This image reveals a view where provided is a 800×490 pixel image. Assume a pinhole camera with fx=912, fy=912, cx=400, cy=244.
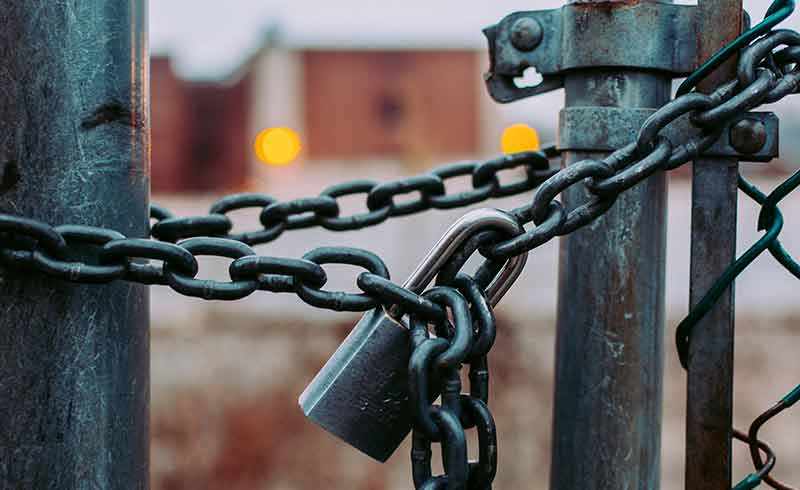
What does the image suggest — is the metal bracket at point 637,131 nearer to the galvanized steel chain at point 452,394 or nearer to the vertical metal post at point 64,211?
the galvanized steel chain at point 452,394

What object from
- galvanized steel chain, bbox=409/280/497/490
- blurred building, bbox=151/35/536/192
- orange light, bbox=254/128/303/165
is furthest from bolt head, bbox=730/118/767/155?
blurred building, bbox=151/35/536/192

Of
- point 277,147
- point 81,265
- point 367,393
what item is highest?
point 277,147

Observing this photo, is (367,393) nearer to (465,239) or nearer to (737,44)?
(465,239)

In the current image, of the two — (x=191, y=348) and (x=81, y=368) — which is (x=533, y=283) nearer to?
(x=191, y=348)

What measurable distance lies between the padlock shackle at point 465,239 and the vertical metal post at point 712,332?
18cm

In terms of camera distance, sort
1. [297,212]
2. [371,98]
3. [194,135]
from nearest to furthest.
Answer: [297,212], [194,135], [371,98]

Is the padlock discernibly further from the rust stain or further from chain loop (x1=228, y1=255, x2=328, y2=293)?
the rust stain

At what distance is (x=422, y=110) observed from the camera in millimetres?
19094

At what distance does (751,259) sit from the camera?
818mm

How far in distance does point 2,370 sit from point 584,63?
1.80 feet

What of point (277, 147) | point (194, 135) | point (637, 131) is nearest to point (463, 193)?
point (637, 131)

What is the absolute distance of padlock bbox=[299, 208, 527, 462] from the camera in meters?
0.73

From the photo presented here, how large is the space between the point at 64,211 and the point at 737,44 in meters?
0.57

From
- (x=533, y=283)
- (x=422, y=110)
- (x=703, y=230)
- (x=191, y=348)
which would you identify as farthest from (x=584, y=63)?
(x=422, y=110)
